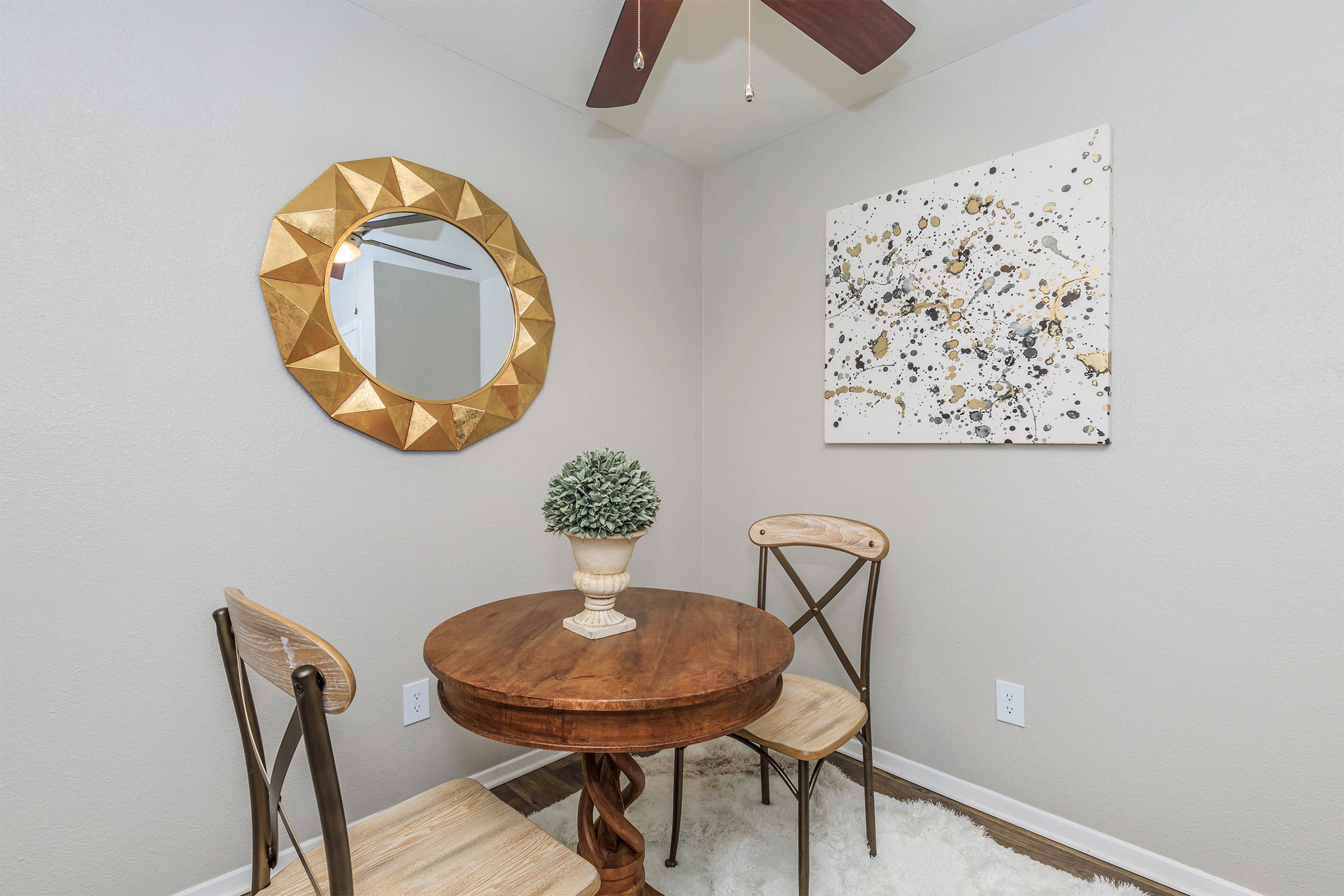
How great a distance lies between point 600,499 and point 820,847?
4.04 ft

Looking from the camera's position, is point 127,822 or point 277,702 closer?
point 127,822

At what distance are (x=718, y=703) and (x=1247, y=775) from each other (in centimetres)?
143

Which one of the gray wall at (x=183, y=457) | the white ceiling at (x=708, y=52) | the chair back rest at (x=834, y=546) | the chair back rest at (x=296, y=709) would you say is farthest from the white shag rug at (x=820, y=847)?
the white ceiling at (x=708, y=52)

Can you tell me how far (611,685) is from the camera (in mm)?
1113

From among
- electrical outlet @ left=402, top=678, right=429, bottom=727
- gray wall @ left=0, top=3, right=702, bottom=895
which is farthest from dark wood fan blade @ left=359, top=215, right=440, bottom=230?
electrical outlet @ left=402, top=678, right=429, bottom=727

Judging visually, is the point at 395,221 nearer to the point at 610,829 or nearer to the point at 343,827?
the point at 343,827

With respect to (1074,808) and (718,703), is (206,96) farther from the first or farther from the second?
(1074,808)

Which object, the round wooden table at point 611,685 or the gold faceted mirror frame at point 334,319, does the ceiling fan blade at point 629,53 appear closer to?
the gold faceted mirror frame at point 334,319

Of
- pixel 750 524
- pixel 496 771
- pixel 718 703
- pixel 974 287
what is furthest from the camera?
pixel 750 524

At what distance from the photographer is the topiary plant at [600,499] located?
4.38 feet

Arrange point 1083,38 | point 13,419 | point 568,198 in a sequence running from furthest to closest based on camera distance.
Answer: point 568,198
point 1083,38
point 13,419

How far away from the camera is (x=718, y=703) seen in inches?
45.2

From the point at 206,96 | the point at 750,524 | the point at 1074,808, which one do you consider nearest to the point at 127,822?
the point at 206,96

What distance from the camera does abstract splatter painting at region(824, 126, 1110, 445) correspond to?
1760 mm
